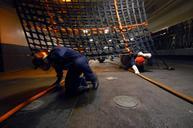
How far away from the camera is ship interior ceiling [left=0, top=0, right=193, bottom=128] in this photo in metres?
1.33

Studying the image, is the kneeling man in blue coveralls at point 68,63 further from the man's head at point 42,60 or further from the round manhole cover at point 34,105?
the round manhole cover at point 34,105

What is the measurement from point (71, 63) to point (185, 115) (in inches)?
60.5

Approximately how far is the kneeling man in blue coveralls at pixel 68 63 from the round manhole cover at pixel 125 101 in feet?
1.94

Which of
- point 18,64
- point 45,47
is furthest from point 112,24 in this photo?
point 18,64

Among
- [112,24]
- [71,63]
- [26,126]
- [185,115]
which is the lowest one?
[185,115]

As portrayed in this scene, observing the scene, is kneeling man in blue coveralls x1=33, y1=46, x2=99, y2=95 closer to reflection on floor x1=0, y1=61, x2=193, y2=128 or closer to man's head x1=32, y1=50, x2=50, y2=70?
man's head x1=32, y1=50, x2=50, y2=70

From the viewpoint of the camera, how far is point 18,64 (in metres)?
5.38

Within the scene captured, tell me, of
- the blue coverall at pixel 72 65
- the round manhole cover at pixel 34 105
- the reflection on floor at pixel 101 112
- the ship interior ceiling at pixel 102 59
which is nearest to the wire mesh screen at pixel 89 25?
the ship interior ceiling at pixel 102 59

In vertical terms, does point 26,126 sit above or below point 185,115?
above

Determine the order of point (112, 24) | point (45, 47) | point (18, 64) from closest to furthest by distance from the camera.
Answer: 1. point (45, 47)
2. point (112, 24)
3. point (18, 64)

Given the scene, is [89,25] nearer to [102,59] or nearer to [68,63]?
[102,59]

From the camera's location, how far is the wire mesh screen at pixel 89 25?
304cm

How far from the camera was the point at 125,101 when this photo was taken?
5.51 ft

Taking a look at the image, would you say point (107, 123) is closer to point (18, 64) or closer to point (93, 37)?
point (93, 37)
